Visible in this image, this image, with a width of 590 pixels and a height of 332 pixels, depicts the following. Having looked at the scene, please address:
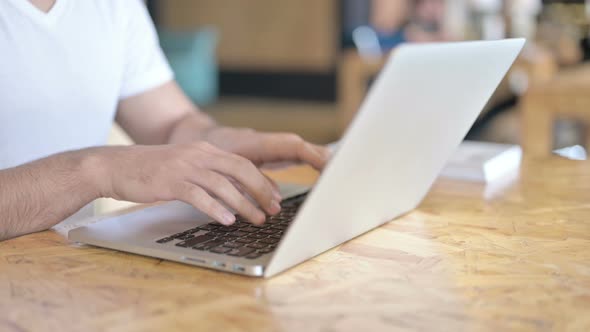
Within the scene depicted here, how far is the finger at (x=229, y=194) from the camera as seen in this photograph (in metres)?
0.68

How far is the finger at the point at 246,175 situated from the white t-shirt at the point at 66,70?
1.67 feet

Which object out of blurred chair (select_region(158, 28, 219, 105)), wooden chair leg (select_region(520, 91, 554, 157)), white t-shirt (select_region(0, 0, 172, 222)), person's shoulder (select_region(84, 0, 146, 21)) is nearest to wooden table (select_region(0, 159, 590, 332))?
white t-shirt (select_region(0, 0, 172, 222))

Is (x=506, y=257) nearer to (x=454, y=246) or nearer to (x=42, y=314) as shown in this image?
(x=454, y=246)

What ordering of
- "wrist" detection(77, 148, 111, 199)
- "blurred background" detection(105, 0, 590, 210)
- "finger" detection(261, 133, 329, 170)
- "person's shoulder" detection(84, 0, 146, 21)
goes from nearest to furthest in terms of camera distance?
"wrist" detection(77, 148, 111, 199), "finger" detection(261, 133, 329, 170), "person's shoulder" detection(84, 0, 146, 21), "blurred background" detection(105, 0, 590, 210)

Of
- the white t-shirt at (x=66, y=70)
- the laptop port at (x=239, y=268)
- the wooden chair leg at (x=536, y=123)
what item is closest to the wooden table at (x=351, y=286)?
the laptop port at (x=239, y=268)

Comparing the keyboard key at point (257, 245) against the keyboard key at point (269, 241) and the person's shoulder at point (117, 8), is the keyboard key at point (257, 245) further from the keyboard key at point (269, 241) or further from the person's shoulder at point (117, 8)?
the person's shoulder at point (117, 8)

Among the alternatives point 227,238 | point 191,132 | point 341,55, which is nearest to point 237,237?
point 227,238

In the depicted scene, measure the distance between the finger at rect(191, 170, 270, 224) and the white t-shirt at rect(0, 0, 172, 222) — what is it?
1.70 ft

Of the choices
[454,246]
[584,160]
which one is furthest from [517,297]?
[584,160]

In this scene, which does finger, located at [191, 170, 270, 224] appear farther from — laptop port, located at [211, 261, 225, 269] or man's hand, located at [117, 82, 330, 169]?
man's hand, located at [117, 82, 330, 169]

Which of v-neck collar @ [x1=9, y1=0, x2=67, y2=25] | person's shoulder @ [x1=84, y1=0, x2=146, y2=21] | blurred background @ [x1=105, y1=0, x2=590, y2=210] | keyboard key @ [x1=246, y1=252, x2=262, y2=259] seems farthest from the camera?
blurred background @ [x1=105, y1=0, x2=590, y2=210]

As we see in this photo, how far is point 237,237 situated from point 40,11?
61cm

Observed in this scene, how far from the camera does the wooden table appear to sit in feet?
1.71

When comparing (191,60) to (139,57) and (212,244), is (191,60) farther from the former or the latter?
(212,244)
